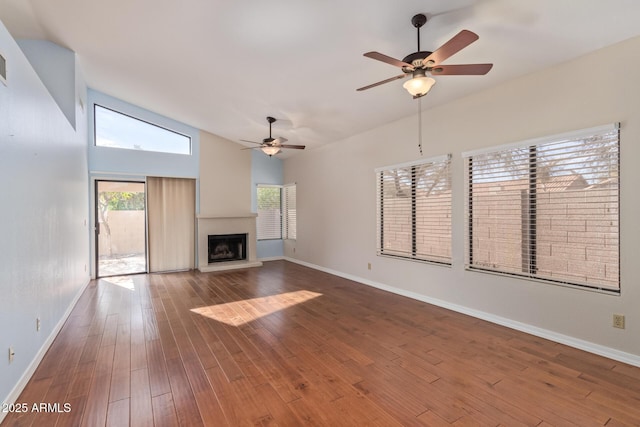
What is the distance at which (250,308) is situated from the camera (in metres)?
4.09

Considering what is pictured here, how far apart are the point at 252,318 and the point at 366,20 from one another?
138 inches

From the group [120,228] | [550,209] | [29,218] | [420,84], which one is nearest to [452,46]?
[420,84]

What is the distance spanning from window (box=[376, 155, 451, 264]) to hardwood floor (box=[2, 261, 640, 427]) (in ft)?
2.98

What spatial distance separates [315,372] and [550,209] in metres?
2.93

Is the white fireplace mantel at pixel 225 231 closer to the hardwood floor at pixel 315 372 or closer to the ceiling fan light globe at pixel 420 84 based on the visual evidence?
the hardwood floor at pixel 315 372

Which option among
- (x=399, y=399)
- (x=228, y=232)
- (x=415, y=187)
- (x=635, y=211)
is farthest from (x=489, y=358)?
(x=228, y=232)

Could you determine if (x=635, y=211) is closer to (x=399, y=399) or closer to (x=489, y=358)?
(x=489, y=358)

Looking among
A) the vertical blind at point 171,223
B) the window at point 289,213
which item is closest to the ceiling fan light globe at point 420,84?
the window at point 289,213

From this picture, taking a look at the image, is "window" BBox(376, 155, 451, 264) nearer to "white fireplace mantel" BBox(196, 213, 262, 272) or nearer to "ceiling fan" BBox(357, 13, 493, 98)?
"ceiling fan" BBox(357, 13, 493, 98)

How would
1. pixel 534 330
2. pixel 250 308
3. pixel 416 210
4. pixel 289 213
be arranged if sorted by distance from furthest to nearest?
pixel 289 213, pixel 416 210, pixel 250 308, pixel 534 330

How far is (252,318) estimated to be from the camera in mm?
3709

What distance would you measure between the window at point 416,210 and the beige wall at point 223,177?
3773 mm

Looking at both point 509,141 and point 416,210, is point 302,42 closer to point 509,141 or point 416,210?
point 509,141

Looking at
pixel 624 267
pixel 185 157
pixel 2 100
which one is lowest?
pixel 624 267
